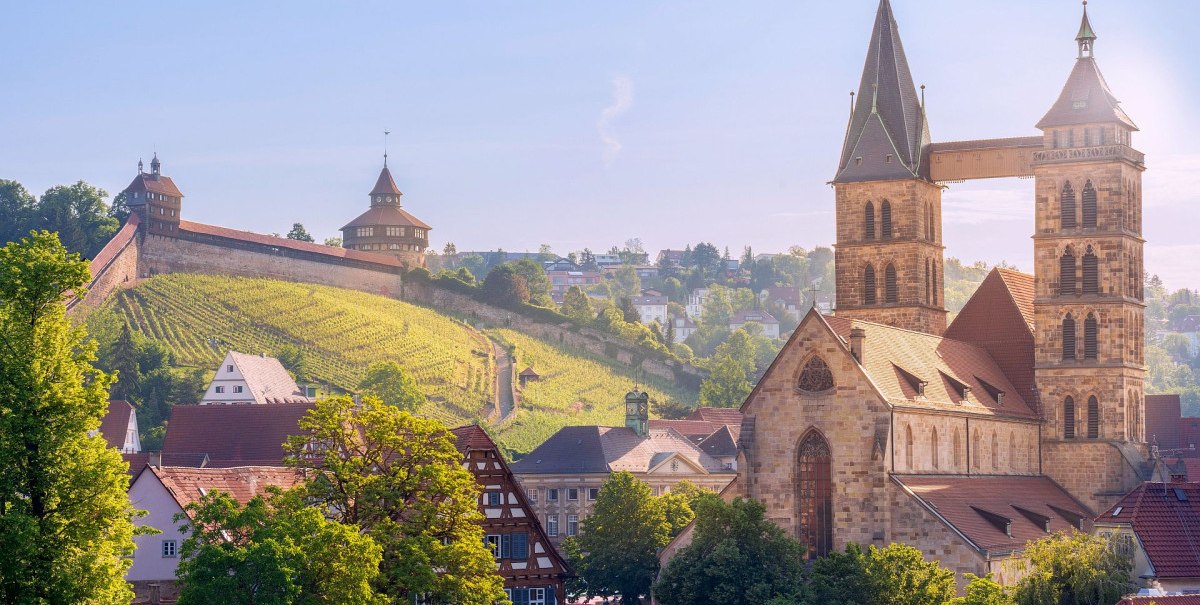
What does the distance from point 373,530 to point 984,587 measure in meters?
17.9

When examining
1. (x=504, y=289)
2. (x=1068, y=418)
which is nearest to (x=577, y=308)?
(x=504, y=289)

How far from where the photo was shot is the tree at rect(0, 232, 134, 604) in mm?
39875

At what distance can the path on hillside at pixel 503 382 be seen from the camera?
5891 inches

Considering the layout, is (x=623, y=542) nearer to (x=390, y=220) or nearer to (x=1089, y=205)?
(x=1089, y=205)

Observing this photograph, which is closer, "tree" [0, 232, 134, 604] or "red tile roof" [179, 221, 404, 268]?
"tree" [0, 232, 134, 604]

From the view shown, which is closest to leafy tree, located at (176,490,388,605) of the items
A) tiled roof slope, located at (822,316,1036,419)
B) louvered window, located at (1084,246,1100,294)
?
tiled roof slope, located at (822,316,1036,419)

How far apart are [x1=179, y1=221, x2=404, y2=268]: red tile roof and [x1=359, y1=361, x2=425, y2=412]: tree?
30755 mm

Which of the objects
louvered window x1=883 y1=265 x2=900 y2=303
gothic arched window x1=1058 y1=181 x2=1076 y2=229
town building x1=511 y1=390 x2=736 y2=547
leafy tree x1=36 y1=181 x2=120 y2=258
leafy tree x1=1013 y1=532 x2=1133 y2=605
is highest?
leafy tree x1=36 y1=181 x2=120 y2=258

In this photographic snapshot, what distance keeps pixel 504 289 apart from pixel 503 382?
23.6m

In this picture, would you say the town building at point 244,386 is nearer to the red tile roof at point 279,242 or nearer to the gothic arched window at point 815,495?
the red tile roof at point 279,242

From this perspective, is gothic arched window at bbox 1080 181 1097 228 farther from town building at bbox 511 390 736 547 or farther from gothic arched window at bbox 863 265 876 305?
town building at bbox 511 390 736 547

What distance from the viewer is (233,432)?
10006 centimetres

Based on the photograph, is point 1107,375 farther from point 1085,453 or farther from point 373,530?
point 373,530

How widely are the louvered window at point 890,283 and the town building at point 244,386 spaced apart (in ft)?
177
